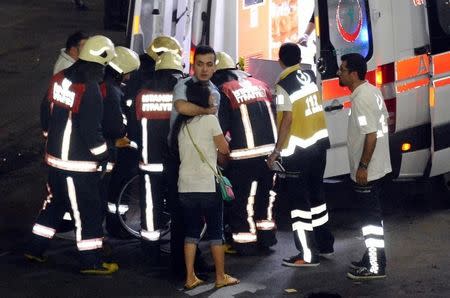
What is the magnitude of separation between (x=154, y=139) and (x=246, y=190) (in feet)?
2.81

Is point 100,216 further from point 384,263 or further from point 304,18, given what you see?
point 304,18

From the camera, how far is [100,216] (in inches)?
316

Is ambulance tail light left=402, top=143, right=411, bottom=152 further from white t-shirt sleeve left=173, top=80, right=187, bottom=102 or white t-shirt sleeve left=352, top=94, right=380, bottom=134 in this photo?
white t-shirt sleeve left=173, top=80, right=187, bottom=102

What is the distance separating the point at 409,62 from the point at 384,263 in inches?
80.4

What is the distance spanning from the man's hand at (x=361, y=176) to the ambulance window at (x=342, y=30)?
51.4 inches

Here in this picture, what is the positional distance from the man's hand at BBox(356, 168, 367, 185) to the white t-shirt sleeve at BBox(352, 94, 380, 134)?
0.91 ft

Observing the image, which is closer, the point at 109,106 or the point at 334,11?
Result: the point at 109,106

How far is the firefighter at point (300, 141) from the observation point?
800 centimetres

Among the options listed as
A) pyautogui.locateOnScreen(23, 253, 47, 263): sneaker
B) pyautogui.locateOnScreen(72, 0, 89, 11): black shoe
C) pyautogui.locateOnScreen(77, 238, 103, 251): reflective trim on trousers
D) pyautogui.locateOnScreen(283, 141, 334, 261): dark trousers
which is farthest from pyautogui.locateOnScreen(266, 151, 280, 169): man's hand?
pyautogui.locateOnScreen(72, 0, 89, 11): black shoe

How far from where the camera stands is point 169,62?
8.20 meters

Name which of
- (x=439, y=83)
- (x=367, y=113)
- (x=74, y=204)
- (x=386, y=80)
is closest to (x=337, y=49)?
(x=386, y=80)

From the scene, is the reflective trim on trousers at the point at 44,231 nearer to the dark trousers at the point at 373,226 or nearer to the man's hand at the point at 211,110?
the man's hand at the point at 211,110

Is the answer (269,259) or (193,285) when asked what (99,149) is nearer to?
(193,285)

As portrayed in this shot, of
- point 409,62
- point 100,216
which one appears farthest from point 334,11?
point 100,216
